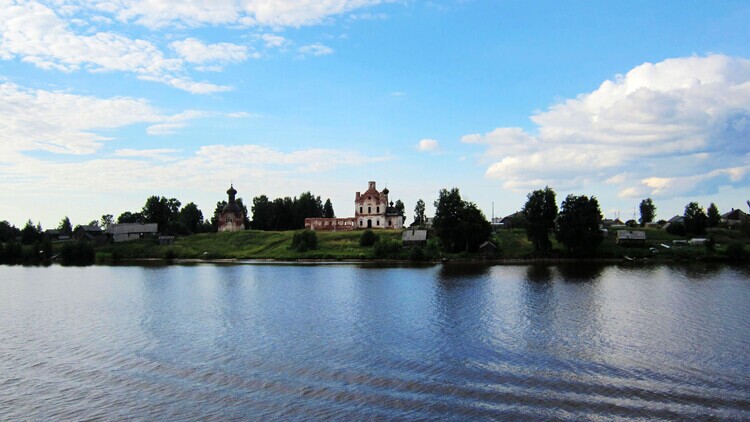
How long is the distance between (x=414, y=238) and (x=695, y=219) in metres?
43.6

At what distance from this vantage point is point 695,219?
9325cm

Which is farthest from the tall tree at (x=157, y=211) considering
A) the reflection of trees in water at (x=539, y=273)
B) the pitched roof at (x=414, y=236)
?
the reflection of trees in water at (x=539, y=273)

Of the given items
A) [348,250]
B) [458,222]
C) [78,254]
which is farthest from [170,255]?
[458,222]

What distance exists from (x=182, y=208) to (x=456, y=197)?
85.0m

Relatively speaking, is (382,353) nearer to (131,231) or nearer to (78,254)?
(78,254)

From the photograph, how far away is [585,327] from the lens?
31672mm

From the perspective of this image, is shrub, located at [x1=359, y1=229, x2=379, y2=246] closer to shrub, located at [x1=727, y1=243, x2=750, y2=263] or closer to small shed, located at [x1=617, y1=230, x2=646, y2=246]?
small shed, located at [x1=617, y1=230, x2=646, y2=246]

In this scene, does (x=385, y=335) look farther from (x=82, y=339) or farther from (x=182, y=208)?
(x=182, y=208)

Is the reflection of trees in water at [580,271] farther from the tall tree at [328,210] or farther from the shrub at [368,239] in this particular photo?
the tall tree at [328,210]

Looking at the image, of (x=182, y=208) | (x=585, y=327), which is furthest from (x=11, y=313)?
(x=182, y=208)

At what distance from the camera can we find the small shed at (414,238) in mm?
91812

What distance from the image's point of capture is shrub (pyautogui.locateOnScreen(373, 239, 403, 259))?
283 feet

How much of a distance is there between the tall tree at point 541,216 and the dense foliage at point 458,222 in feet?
22.1

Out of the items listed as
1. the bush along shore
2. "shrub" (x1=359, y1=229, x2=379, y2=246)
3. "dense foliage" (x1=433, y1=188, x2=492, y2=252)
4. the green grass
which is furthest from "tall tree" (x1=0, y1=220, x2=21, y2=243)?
"dense foliage" (x1=433, y1=188, x2=492, y2=252)
